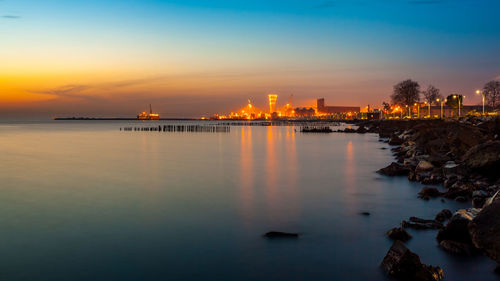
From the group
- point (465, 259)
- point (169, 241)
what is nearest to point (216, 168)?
point (169, 241)

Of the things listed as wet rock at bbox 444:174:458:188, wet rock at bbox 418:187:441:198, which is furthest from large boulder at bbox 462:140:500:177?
wet rock at bbox 418:187:441:198

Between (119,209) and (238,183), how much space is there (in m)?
7.56

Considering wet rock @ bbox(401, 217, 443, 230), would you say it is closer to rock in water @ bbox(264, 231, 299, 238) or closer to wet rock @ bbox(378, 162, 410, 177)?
rock in water @ bbox(264, 231, 299, 238)

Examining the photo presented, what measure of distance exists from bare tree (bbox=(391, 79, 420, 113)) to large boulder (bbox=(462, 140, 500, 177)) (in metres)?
105

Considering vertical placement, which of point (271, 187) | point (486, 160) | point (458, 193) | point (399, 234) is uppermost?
point (486, 160)

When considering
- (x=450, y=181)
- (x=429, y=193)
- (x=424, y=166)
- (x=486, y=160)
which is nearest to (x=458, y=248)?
(x=429, y=193)

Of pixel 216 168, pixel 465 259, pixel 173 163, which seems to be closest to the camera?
pixel 465 259

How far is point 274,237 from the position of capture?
417 inches

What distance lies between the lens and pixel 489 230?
721cm

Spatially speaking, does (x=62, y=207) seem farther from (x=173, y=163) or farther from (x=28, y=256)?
(x=173, y=163)

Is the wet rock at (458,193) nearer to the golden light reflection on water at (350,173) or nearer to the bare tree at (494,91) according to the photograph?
the golden light reflection on water at (350,173)

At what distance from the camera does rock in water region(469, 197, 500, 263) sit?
23.0 feet

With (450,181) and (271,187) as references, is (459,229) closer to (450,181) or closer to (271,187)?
(450,181)

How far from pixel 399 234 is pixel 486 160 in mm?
8621
